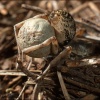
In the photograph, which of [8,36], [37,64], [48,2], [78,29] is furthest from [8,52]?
[48,2]

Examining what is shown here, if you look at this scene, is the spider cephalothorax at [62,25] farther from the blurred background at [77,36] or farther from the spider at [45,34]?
the blurred background at [77,36]

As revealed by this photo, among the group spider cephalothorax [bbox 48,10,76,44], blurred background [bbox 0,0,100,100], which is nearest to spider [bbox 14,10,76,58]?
spider cephalothorax [bbox 48,10,76,44]

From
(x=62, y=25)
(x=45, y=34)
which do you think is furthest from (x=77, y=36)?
(x=45, y=34)

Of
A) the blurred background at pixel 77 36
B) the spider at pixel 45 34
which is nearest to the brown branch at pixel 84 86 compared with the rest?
A: the blurred background at pixel 77 36

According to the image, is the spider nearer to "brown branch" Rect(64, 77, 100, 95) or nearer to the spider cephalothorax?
the spider cephalothorax

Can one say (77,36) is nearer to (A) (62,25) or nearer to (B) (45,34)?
(A) (62,25)

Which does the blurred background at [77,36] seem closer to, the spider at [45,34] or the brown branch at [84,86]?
the brown branch at [84,86]

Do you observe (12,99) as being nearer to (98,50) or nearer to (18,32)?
(18,32)

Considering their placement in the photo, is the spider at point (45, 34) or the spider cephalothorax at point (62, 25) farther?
the spider cephalothorax at point (62, 25)

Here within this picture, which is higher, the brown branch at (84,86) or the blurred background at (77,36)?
the blurred background at (77,36)
